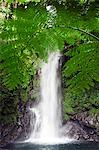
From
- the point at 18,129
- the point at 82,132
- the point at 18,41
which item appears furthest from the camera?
the point at 82,132

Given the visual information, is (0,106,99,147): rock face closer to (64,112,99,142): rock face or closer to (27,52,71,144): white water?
(64,112,99,142): rock face

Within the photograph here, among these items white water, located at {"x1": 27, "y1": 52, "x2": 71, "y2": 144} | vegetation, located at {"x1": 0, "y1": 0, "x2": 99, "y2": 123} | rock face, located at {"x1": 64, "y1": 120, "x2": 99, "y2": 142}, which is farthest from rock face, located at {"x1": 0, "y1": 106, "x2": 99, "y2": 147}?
vegetation, located at {"x1": 0, "y1": 0, "x2": 99, "y2": 123}

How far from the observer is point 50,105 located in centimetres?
1675

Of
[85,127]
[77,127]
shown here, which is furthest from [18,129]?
[85,127]

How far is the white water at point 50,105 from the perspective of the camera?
16047 mm

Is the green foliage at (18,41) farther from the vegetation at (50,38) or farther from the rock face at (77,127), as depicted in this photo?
the rock face at (77,127)

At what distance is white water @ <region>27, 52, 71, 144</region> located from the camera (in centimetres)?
1605

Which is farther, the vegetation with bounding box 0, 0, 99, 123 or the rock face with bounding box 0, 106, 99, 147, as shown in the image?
the rock face with bounding box 0, 106, 99, 147

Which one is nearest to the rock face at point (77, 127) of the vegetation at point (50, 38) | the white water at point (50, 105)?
the white water at point (50, 105)

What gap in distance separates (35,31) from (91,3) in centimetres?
33

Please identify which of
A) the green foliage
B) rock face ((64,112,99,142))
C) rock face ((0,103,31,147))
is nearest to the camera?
the green foliage

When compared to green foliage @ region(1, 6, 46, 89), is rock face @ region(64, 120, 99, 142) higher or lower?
lower

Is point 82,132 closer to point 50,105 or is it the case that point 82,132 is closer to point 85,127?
point 85,127

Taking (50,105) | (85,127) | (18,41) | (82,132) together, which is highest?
(50,105)
